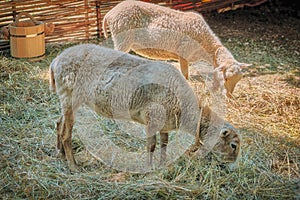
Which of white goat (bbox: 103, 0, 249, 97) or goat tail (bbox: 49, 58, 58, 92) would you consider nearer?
goat tail (bbox: 49, 58, 58, 92)

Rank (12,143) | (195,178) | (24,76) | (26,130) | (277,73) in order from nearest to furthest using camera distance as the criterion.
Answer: (195,178), (12,143), (26,130), (24,76), (277,73)

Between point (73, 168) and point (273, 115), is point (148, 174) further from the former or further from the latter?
point (273, 115)

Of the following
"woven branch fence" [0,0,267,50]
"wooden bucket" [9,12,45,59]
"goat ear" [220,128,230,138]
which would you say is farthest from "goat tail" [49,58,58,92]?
"woven branch fence" [0,0,267,50]

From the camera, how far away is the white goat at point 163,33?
7.12 meters

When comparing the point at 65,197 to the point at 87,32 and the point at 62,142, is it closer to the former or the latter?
the point at 62,142

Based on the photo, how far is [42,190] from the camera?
4.49m

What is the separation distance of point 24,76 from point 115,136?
2.63m

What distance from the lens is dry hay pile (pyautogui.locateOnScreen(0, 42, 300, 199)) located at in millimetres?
4520

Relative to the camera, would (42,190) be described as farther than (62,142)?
No

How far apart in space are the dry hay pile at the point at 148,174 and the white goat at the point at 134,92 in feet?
1.10

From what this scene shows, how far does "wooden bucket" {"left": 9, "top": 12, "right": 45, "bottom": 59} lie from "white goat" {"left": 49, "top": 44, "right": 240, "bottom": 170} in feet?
12.2

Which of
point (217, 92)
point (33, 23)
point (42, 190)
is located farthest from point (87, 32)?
point (42, 190)

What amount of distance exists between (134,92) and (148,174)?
0.90 m

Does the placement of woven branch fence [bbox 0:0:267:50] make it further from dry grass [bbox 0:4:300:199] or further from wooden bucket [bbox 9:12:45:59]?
dry grass [bbox 0:4:300:199]
